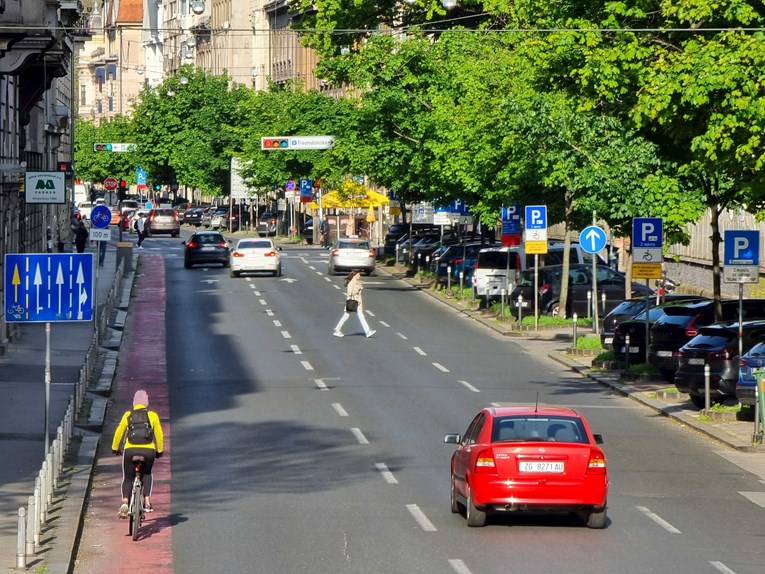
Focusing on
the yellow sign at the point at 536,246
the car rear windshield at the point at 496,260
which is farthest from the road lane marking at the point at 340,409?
the car rear windshield at the point at 496,260

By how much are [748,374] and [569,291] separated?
22755mm

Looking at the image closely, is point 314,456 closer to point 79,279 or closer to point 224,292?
point 79,279

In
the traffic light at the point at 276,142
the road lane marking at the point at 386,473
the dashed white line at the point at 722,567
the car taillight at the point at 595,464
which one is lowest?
the road lane marking at the point at 386,473

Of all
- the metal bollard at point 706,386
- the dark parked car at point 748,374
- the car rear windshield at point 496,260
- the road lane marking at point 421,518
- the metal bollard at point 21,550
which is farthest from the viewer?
the car rear windshield at point 496,260

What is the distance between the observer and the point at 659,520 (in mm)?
19094

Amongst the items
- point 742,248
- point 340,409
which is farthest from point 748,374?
point 340,409

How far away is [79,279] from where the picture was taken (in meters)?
21.1

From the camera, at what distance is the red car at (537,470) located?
57.9 feet

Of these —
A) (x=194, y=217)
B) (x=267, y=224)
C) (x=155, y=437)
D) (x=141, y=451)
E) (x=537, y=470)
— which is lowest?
(x=537, y=470)

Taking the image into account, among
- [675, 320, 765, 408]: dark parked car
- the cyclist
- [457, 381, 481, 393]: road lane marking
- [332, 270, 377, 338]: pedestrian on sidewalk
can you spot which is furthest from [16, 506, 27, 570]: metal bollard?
[332, 270, 377, 338]: pedestrian on sidewalk

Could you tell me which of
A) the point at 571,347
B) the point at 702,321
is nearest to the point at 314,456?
the point at 702,321

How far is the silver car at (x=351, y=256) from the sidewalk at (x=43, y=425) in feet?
67.6

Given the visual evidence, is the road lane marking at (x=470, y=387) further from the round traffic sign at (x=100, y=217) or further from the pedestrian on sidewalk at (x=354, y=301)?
the round traffic sign at (x=100, y=217)

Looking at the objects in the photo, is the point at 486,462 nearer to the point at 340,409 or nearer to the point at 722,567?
the point at 722,567
